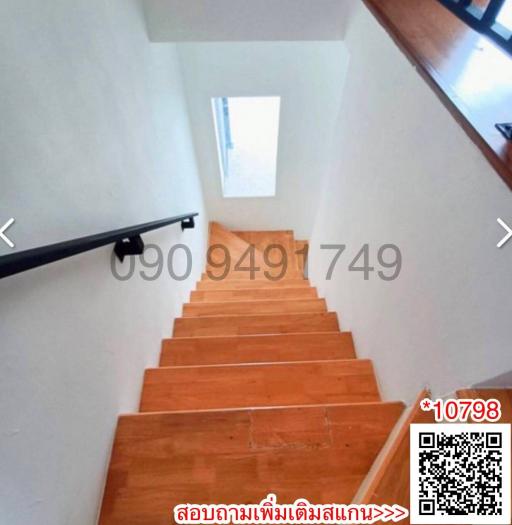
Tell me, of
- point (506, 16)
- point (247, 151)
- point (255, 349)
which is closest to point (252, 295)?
point (255, 349)

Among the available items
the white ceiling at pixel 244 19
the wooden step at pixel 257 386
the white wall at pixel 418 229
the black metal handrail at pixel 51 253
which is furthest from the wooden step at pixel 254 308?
the white ceiling at pixel 244 19

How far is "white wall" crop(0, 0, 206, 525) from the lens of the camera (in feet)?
2.19

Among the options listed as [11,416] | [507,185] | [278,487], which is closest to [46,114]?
[11,416]

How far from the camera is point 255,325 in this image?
84.4 inches

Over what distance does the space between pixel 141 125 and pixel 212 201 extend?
123 inches

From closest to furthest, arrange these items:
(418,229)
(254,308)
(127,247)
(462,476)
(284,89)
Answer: (462,476), (418,229), (127,247), (254,308), (284,89)

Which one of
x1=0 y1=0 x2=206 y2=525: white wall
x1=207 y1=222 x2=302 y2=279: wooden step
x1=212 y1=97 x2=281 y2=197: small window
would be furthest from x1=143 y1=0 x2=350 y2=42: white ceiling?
x1=207 y1=222 x2=302 y2=279: wooden step

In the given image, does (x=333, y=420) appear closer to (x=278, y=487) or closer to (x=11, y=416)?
(x=278, y=487)

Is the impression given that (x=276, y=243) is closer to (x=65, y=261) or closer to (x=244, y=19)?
(x=244, y=19)

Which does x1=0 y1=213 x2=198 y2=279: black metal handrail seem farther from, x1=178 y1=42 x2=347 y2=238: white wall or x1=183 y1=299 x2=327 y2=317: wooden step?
x1=178 y1=42 x2=347 y2=238: white wall

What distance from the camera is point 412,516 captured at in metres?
0.81

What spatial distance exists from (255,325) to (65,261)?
1454 millimetres

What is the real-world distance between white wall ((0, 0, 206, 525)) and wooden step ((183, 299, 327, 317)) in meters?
1.04

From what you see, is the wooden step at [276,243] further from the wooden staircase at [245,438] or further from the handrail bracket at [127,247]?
the handrail bracket at [127,247]
